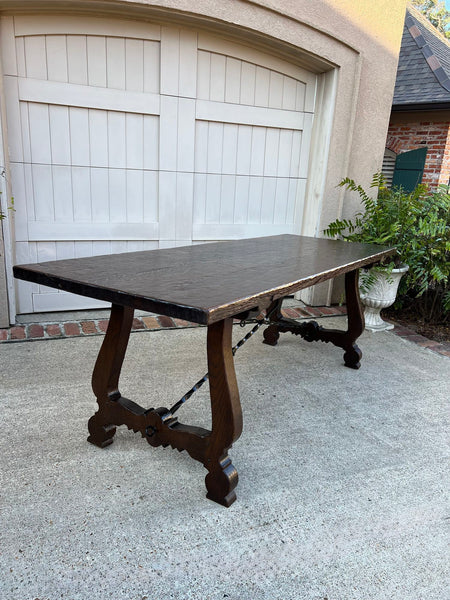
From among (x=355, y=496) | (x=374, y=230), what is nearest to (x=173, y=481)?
(x=355, y=496)

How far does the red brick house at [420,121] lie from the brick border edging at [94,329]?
12.5 ft

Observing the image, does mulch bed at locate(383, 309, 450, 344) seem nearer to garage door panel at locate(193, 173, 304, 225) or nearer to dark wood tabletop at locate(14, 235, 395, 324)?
garage door panel at locate(193, 173, 304, 225)

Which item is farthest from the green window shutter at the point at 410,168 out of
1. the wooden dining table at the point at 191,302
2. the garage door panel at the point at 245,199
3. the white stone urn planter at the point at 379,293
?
the wooden dining table at the point at 191,302

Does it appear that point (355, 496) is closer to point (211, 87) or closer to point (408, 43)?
point (211, 87)

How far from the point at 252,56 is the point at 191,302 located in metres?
3.33

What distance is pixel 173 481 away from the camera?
78.4 inches

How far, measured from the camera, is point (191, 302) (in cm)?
149

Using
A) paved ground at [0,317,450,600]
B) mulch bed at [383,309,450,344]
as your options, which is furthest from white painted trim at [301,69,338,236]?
paved ground at [0,317,450,600]

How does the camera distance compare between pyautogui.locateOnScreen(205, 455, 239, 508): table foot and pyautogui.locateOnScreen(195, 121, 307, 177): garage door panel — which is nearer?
pyautogui.locateOnScreen(205, 455, 239, 508): table foot

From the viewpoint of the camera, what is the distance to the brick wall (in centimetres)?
682

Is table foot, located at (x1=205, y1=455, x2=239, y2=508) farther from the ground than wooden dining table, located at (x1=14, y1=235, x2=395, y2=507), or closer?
closer

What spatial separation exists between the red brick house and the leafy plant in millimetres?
2968

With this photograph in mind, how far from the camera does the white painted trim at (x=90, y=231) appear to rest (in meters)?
3.67

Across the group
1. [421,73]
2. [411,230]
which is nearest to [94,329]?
[411,230]
